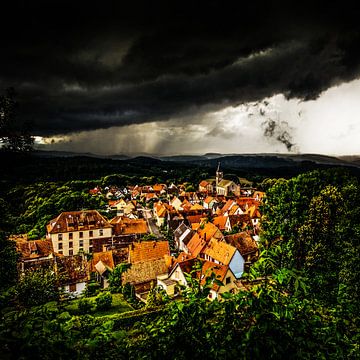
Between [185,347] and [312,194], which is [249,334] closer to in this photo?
[185,347]

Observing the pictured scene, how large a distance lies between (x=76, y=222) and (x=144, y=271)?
2304cm

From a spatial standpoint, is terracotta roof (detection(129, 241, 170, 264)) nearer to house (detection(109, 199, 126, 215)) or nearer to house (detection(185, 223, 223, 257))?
house (detection(185, 223, 223, 257))

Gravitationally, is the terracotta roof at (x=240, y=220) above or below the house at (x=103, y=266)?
above

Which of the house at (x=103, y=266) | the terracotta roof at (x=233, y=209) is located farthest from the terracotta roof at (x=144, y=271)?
the terracotta roof at (x=233, y=209)

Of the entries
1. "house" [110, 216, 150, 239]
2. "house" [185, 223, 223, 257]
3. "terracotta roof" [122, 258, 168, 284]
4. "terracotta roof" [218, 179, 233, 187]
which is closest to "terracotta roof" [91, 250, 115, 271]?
"terracotta roof" [122, 258, 168, 284]

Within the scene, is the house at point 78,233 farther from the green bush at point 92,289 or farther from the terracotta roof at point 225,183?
the terracotta roof at point 225,183

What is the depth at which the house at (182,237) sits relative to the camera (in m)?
40.9

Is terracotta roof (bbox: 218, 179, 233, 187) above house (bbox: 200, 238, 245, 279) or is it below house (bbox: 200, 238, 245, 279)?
above

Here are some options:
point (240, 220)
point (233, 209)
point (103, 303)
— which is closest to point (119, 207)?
point (233, 209)

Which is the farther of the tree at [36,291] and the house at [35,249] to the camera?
the house at [35,249]

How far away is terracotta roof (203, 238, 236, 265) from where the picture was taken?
28891mm

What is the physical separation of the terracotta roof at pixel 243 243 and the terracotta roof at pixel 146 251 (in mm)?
8268

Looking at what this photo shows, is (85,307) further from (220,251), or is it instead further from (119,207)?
(119,207)

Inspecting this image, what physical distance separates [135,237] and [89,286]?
18.6 meters
